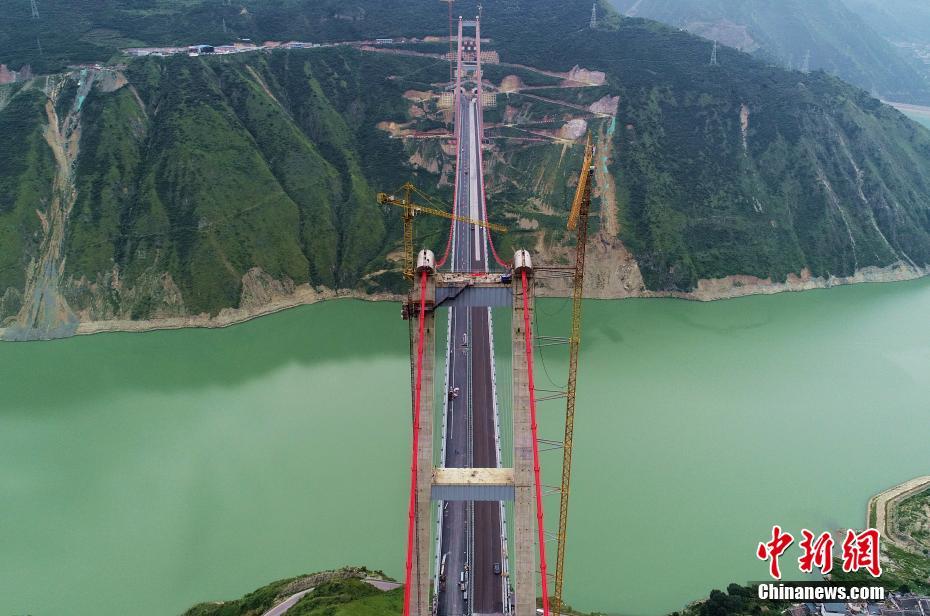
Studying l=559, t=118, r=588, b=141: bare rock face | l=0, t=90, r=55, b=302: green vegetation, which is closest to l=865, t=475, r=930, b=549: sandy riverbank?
l=559, t=118, r=588, b=141: bare rock face

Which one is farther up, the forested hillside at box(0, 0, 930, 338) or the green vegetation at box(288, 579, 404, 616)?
the forested hillside at box(0, 0, 930, 338)

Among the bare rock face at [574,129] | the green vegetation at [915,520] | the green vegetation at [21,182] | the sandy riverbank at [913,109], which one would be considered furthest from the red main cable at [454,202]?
the sandy riverbank at [913,109]

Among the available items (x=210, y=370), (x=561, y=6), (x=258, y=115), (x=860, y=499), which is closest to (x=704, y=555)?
(x=860, y=499)

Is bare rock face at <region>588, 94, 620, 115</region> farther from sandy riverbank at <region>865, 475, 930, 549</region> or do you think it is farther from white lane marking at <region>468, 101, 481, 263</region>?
sandy riverbank at <region>865, 475, 930, 549</region>

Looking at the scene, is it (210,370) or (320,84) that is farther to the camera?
(320,84)

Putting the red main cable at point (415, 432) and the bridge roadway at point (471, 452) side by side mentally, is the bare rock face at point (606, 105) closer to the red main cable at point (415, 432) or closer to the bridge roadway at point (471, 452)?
the bridge roadway at point (471, 452)

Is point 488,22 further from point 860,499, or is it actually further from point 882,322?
point 860,499
